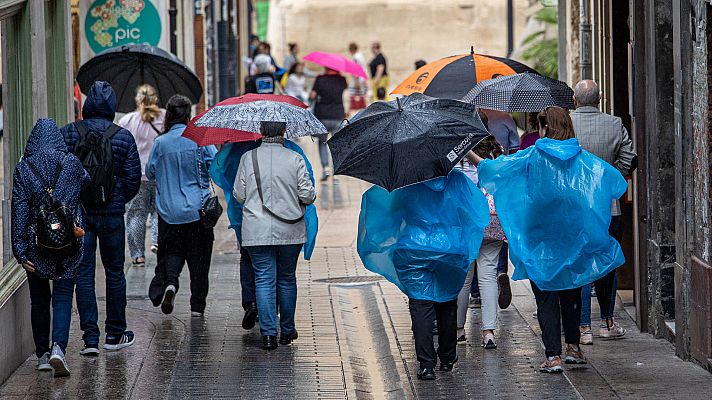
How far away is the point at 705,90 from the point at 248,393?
3.23m

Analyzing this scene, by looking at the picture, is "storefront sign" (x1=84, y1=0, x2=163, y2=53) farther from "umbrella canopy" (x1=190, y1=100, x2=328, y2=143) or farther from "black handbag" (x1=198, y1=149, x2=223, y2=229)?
"umbrella canopy" (x1=190, y1=100, x2=328, y2=143)

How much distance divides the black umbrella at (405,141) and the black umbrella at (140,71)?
440 centimetres

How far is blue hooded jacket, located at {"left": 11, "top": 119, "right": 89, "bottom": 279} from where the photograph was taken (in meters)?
8.65

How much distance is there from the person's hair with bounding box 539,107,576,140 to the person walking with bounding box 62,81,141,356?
2.77 m

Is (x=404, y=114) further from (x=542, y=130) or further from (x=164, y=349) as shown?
(x=164, y=349)

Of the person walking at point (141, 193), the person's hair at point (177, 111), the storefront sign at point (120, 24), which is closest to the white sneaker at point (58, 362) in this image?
the person's hair at point (177, 111)

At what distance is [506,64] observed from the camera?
35.9 feet

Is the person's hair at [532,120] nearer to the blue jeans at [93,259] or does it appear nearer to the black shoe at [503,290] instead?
the black shoe at [503,290]

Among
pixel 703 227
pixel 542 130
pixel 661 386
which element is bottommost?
pixel 661 386

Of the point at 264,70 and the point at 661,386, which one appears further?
the point at 264,70

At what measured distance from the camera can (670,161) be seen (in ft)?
32.1

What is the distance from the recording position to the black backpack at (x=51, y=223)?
8.62m

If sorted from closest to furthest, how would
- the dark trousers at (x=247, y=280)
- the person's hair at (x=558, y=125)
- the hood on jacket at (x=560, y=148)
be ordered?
the hood on jacket at (x=560, y=148) → the person's hair at (x=558, y=125) → the dark trousers at (x=247, y=280)

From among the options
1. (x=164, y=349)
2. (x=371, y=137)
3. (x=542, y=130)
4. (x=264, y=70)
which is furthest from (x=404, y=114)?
(x=264, y=70)
